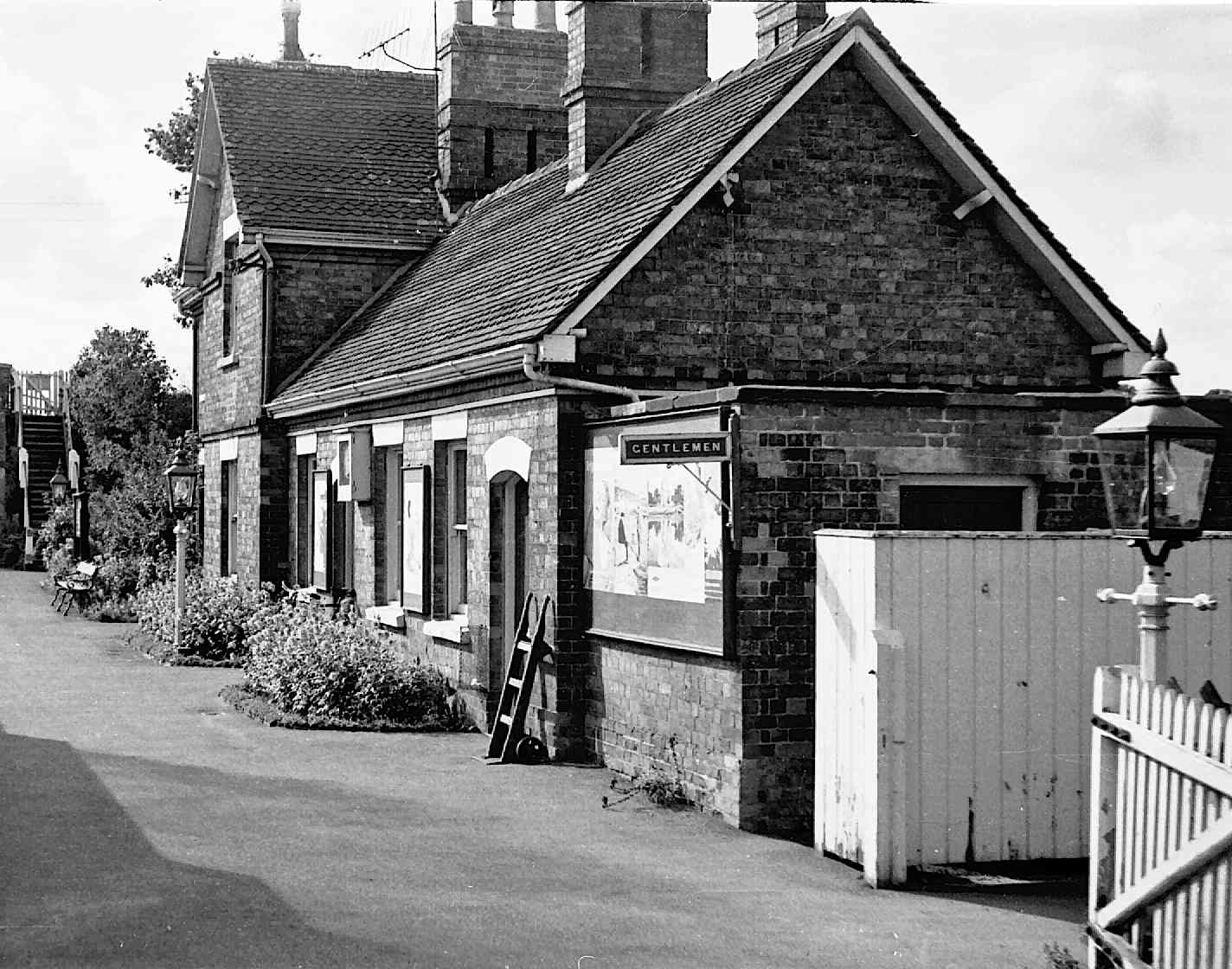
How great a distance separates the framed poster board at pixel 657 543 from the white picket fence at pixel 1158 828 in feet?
12.2

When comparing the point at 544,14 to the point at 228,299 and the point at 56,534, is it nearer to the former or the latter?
the point at 228,299

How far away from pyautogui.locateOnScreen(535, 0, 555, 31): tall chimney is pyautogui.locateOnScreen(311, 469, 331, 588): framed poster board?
30.3ft

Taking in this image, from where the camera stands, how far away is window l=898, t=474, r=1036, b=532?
39.3ft

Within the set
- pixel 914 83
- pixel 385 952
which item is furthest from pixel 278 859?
pixel 914 83

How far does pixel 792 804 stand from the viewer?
11.2 m

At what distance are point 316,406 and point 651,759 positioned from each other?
9971 mm

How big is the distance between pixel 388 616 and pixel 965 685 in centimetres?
953

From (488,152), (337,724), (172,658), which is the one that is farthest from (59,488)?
(337,724)

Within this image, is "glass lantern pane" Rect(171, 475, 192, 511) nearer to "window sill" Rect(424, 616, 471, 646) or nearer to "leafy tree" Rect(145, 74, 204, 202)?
"window sill" Rect(424, 616, 471, 646)

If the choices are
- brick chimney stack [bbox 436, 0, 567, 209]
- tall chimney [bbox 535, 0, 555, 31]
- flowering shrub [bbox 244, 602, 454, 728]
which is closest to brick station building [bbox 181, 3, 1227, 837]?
flowering shrub [bbox 244, 602, 454, 728]

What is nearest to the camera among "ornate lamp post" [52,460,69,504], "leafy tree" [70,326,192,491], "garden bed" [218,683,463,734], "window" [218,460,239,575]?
"garden bed" [218,683,463,734]

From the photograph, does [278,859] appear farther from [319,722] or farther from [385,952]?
[319,722]

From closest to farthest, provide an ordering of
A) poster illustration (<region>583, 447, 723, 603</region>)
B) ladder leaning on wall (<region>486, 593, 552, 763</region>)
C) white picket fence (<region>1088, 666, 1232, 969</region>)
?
white picket fence (<region>1088, 666, 1232, 969</region>), poster illustration (<region>583, 447, 723, 603</region>), ladder leaning on wall (<region>486, 593, 552, 763</region>)

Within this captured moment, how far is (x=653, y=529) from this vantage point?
12312mm
